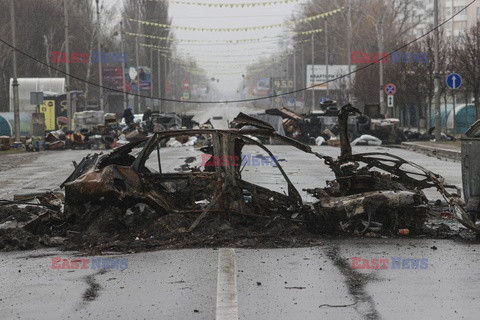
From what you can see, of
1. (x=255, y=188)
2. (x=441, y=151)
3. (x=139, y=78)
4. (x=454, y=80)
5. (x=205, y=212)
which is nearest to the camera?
(x=205, y=212)

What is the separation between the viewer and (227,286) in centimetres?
769

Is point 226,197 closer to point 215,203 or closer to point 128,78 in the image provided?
point 215,203

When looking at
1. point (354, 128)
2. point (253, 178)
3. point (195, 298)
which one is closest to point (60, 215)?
point (195, 298)

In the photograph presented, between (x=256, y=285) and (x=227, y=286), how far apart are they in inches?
10.0

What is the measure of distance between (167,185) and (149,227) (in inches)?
22.5

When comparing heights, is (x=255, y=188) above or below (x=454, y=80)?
below

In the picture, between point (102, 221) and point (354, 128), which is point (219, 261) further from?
point (354, 128)

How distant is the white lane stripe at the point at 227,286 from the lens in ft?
21.7

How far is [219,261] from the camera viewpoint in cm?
908

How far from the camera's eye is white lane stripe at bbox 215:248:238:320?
6600 mm
